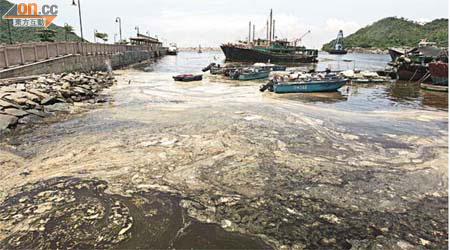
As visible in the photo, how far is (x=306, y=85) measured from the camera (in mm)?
21141

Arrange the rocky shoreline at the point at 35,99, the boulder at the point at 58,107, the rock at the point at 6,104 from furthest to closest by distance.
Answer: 1. the boulder at the point at 58,107
2. the rock at the point at 6,104
3. the rocky shoreline at the point at 35,99

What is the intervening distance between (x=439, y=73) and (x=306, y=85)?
12319 millimetres

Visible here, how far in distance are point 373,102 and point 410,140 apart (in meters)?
9.63

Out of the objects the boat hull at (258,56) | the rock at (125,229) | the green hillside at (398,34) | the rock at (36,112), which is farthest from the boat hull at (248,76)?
the green hillside at (398,34)

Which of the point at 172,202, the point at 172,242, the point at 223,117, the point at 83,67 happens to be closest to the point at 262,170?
the point at 172,202

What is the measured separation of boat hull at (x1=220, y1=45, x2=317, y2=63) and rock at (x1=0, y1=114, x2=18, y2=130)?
54277 mm

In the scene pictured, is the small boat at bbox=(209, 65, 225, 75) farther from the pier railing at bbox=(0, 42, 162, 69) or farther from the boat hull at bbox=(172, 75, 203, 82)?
the pier railing at bbox=(0, 42, 162, 69)

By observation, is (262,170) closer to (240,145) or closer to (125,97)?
(240,145)

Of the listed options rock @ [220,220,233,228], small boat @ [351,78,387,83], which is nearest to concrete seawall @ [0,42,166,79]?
rock @ [220,220,233,228]

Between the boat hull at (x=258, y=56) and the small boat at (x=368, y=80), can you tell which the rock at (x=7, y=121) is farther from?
the boat hull at (x=258, y=56)

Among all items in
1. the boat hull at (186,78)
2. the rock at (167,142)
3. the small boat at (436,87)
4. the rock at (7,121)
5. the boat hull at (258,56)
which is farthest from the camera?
the boat hull at (258,56)

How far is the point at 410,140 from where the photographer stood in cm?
1044

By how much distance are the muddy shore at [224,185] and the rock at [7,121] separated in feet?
2.62

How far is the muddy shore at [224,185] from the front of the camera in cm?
496
